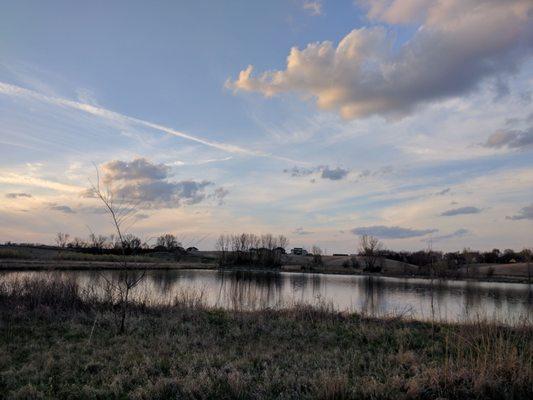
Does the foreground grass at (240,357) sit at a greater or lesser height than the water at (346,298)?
greater

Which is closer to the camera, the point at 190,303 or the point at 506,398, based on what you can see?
the point at 506,398

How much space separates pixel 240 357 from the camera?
8219 millimetres

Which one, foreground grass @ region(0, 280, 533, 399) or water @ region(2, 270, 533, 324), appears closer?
foreground grass @ region(0, 280, 533, 399)

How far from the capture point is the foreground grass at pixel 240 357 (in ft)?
19.6

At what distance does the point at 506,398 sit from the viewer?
5707mm

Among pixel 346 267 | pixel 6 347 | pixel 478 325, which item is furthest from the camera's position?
pixel 346 267

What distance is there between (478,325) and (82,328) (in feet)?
31.8

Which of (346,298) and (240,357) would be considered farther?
(346,298)

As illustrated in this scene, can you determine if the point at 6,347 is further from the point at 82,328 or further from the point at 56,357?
the point at 82,328

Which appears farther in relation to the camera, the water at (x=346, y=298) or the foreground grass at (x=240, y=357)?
the water at (x=346, y=298)

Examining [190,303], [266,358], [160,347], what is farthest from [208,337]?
[190,303]

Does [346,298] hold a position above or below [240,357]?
below

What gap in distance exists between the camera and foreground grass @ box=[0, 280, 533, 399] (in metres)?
5.97

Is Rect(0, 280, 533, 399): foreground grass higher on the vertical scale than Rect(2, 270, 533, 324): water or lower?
higher
